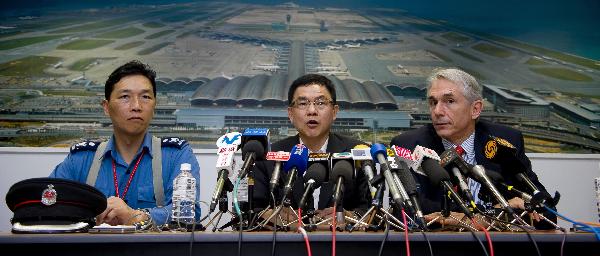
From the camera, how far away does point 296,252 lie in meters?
1.38

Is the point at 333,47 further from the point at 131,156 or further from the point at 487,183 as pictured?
the point at 487,183

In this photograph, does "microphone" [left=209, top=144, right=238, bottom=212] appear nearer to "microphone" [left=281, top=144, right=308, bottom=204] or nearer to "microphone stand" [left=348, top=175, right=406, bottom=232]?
A: "microphone" [left=281, top=144, right=308, bottom=204]

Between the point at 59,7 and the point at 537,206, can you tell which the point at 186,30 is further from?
the point at 537,206

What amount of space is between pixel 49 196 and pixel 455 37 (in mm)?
3032

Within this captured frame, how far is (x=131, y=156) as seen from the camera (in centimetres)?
230

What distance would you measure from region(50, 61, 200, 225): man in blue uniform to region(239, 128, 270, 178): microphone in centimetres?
56

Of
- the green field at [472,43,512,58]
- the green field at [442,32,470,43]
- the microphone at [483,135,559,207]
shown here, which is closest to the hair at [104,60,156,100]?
the microphone at [483,135,559,207]

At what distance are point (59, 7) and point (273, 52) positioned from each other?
1451 millimetres

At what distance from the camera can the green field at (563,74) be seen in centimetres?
374

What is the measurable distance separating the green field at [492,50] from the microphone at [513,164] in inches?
82.6

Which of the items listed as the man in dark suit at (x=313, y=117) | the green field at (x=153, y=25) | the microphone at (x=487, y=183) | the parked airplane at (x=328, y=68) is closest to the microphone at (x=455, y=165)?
the microphone at (x=487, y=183)

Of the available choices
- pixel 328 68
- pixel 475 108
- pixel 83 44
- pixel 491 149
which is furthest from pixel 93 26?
pixel 491 149

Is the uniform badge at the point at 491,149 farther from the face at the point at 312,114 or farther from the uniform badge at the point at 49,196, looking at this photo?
the uniform badge at the point at 49,196

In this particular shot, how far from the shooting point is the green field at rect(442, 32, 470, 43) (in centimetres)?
382
